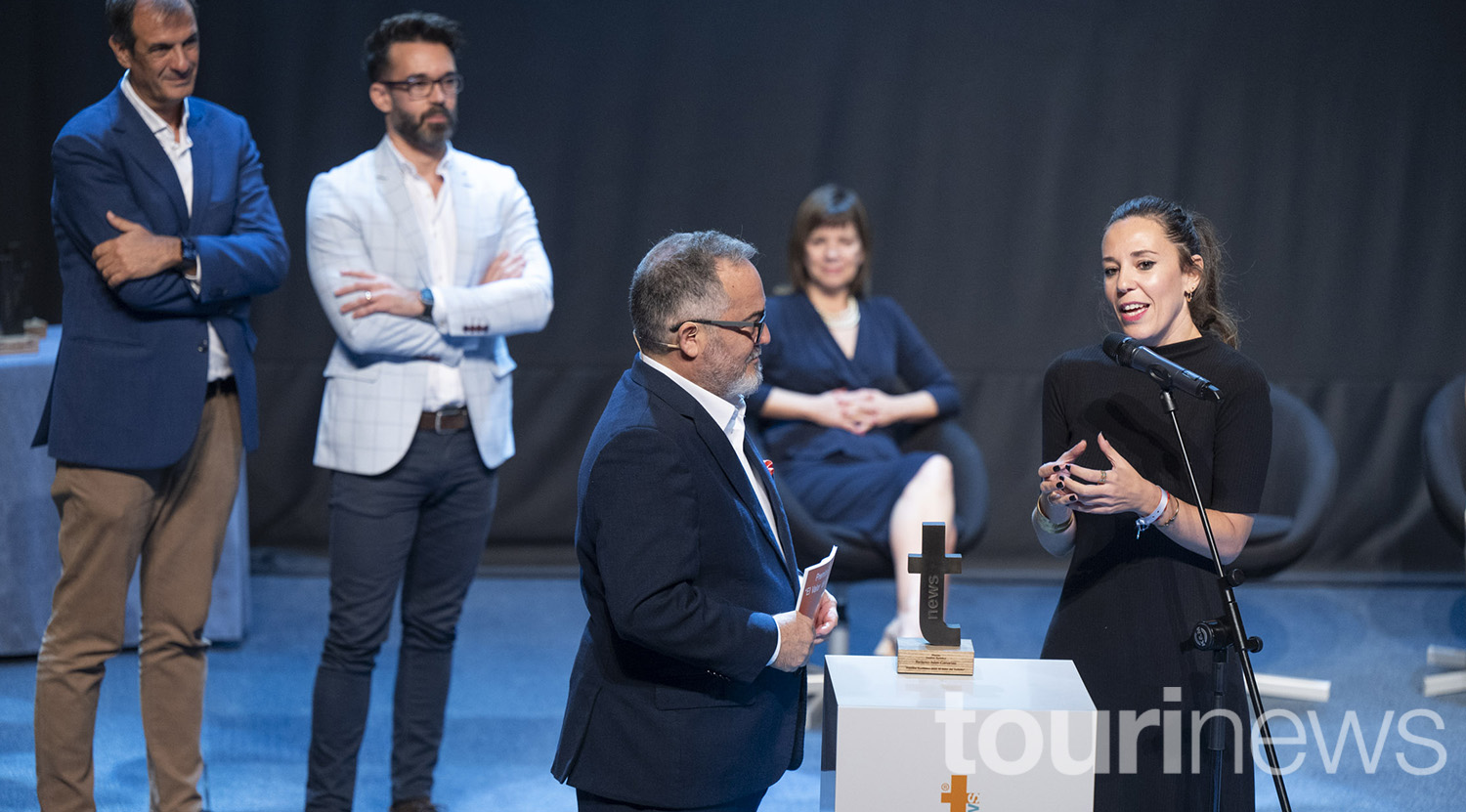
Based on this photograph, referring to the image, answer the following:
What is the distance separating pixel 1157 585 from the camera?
2.50 m

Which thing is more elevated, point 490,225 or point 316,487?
point 490,225

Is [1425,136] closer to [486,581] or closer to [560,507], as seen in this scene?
[560,507]

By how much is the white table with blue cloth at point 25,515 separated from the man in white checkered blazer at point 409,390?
1.17m

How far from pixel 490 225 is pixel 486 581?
8.66 ft

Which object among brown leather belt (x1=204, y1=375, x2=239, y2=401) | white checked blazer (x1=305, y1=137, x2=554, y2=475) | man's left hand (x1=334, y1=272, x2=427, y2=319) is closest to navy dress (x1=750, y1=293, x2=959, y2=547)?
white checked blazer (x1=305, y1=137, x2=554, y2=475)

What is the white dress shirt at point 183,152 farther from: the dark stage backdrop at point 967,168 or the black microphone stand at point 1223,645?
the dark stage backdrop at point 967,168

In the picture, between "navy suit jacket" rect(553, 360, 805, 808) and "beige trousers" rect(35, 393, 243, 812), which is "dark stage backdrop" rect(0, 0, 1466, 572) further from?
"navy suit jacket" rect(553, 360, 805, 808)

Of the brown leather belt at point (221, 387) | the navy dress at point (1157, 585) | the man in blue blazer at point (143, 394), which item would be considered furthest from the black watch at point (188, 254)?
the navy dress at point (1157, 585)

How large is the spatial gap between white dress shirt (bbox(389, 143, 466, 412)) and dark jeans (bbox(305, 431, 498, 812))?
0.38ft

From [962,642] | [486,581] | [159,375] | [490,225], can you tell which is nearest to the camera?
[962,642]

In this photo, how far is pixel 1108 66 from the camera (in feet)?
19.5

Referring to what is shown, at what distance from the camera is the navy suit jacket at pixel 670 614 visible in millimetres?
2033

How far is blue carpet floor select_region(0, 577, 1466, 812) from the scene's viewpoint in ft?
12.1

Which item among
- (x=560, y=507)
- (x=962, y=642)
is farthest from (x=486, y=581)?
(x=962, y=642)
